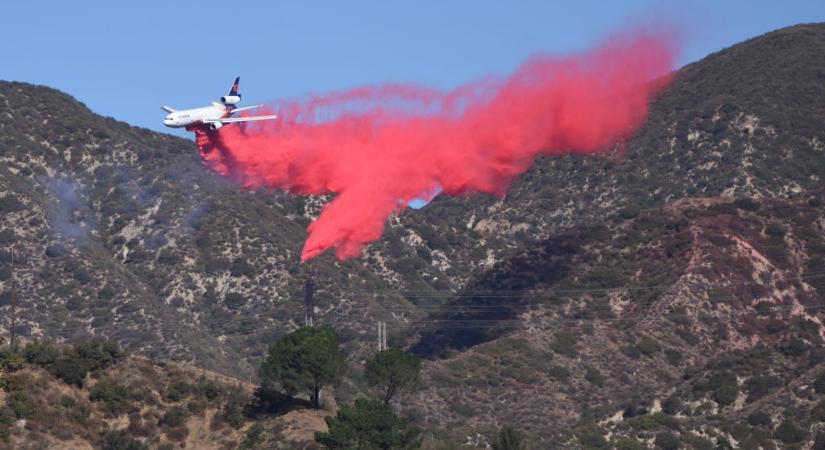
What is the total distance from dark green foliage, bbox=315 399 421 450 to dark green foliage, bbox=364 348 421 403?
26.5ft

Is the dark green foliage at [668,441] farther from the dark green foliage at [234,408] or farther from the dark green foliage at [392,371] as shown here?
the dark green foliage at [234,408]

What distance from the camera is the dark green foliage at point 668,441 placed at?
5037 inches

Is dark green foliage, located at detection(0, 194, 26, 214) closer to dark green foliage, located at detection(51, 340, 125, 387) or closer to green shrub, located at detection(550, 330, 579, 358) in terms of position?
green shrub, located at detection(550, 330, 579, 358)

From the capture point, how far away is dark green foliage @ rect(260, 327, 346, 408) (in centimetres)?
11175

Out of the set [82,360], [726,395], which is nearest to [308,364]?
[82,360]

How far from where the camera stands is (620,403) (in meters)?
144

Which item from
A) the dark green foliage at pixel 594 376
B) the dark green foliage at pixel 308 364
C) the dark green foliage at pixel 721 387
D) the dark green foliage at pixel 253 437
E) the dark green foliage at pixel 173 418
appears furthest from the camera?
the dark green foliage at pixel 594 376

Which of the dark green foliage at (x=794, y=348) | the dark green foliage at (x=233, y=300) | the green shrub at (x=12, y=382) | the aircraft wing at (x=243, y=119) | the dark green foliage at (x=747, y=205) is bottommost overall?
the dark green foliage at (x=794, y=348)

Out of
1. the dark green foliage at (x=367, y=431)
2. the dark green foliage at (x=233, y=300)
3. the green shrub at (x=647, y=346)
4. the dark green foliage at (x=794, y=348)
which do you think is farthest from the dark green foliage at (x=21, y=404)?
the dark green foliage at (x=233, y=300)

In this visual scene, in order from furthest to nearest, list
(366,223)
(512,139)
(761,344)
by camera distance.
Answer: (761,344), (512,139), (366,223)

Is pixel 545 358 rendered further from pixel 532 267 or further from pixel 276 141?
pixel 276 141

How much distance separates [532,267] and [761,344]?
2912 cm

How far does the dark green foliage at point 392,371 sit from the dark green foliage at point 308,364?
232 cm

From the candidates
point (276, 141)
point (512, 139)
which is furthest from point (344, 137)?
point (512, 139)
